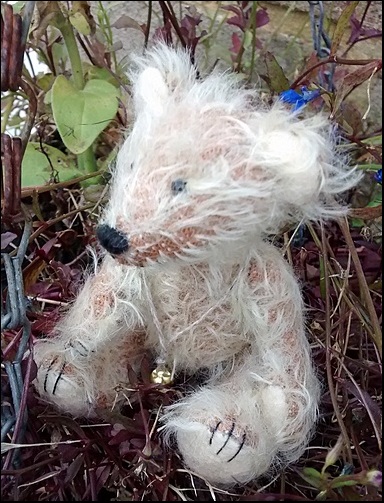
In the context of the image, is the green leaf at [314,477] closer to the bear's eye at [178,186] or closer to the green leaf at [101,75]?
the bear's eye at [178,186]

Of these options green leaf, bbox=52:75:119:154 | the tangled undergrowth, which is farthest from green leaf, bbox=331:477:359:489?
green leaf, bbox=52:75:119:154

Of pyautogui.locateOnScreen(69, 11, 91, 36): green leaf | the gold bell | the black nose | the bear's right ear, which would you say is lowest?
the gold bell

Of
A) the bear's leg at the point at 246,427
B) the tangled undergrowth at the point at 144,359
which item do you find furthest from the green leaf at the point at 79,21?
the bear's leg at the point at 246,427

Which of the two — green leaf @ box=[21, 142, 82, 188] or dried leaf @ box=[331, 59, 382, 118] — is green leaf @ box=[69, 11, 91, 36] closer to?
green leaf @ box=[21, 142, 82, 188]

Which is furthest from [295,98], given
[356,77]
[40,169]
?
[40,169]

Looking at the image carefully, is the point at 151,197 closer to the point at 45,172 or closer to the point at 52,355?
the point at 52,355

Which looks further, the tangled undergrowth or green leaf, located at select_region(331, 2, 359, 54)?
green leaf, located at select_region(331, 2, 359, 54)

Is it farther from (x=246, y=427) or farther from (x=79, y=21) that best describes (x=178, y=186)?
(x=79, y=21)
